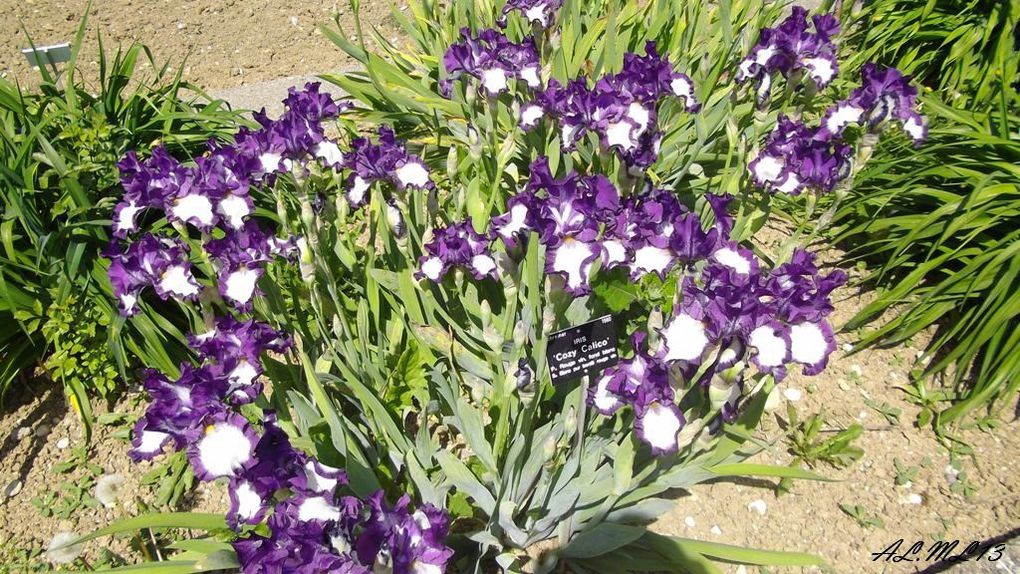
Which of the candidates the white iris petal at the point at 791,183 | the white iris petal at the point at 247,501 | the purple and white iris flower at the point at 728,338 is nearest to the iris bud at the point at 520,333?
the purple and white iris flower at the point at 728,338

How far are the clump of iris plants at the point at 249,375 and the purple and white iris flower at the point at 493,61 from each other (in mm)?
556

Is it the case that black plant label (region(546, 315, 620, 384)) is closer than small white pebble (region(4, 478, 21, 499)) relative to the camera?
Yes

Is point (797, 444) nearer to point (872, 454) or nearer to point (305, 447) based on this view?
point (872, 454)

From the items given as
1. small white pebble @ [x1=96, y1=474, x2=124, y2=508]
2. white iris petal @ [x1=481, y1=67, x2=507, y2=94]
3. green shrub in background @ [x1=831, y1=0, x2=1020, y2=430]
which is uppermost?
white iris petal @ [x1=481, y1=67, x2=507, y2=94]

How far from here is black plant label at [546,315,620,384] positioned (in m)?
1.64

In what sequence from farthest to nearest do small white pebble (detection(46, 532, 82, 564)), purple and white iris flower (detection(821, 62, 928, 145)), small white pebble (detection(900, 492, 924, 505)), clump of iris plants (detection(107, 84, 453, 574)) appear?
purple and white iris flower (detection(821, 62, 928, 145))
small white pebble (detection(900, 492, 924, 505))
small white pebble (detection(46, 532, 82, 564))
clump of iris plants (detection(107, 84, 453, 574))

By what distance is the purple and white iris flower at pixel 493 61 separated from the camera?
8.02 ft

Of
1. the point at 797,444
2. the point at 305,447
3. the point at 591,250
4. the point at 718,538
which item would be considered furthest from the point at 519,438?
the point at 797,444

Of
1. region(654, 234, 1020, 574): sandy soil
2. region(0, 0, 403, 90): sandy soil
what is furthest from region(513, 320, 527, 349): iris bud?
region(0, 0, 403, 90): sandy soil

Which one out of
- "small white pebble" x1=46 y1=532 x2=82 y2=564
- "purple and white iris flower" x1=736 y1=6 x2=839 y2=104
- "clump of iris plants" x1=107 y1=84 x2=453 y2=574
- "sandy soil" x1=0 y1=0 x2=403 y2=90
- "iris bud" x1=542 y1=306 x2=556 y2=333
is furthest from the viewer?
"sandy soil" x1=0 y1=0 x2=403 y2=90

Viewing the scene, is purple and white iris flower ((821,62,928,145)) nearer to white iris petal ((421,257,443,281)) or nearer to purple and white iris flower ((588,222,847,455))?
purple and white iris flower ((588,222,847,455))

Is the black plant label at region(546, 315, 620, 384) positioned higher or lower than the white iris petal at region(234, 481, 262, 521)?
higher

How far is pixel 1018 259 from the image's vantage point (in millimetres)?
2223

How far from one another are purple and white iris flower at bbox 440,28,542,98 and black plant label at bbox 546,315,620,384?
1.18m
